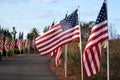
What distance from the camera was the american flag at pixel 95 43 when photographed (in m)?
14.6

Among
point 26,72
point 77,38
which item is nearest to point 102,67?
point 26,72

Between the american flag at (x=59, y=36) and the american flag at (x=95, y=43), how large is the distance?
12.4 ft

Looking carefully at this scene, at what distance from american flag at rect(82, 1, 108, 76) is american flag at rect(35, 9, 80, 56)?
148 inches

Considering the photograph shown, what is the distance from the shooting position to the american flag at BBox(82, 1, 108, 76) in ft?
47.9

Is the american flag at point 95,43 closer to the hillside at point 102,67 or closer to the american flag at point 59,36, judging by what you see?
the american flag at point 59,36

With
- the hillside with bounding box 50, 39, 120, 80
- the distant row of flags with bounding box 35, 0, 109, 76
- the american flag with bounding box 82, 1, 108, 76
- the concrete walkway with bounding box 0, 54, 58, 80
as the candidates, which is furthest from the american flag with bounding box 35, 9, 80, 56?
the concrete walkway with bounding box 0, 54, 58, 80

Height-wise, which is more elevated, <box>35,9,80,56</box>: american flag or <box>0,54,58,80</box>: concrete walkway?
<box>35,9,80,56</box>: american flag

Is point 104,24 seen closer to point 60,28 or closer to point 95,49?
point 95,49

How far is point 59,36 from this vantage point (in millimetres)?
19047

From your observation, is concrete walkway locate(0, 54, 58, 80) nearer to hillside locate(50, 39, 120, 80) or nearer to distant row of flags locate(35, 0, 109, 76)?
hillside locate(50, 39, 120, 80)

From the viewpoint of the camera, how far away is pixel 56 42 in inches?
737

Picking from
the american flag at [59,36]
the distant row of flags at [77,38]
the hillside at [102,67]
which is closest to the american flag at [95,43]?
the distant row of flags at [77,38]

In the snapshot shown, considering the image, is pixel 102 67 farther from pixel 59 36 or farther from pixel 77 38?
pixel 59 36

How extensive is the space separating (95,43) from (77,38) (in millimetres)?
4336
